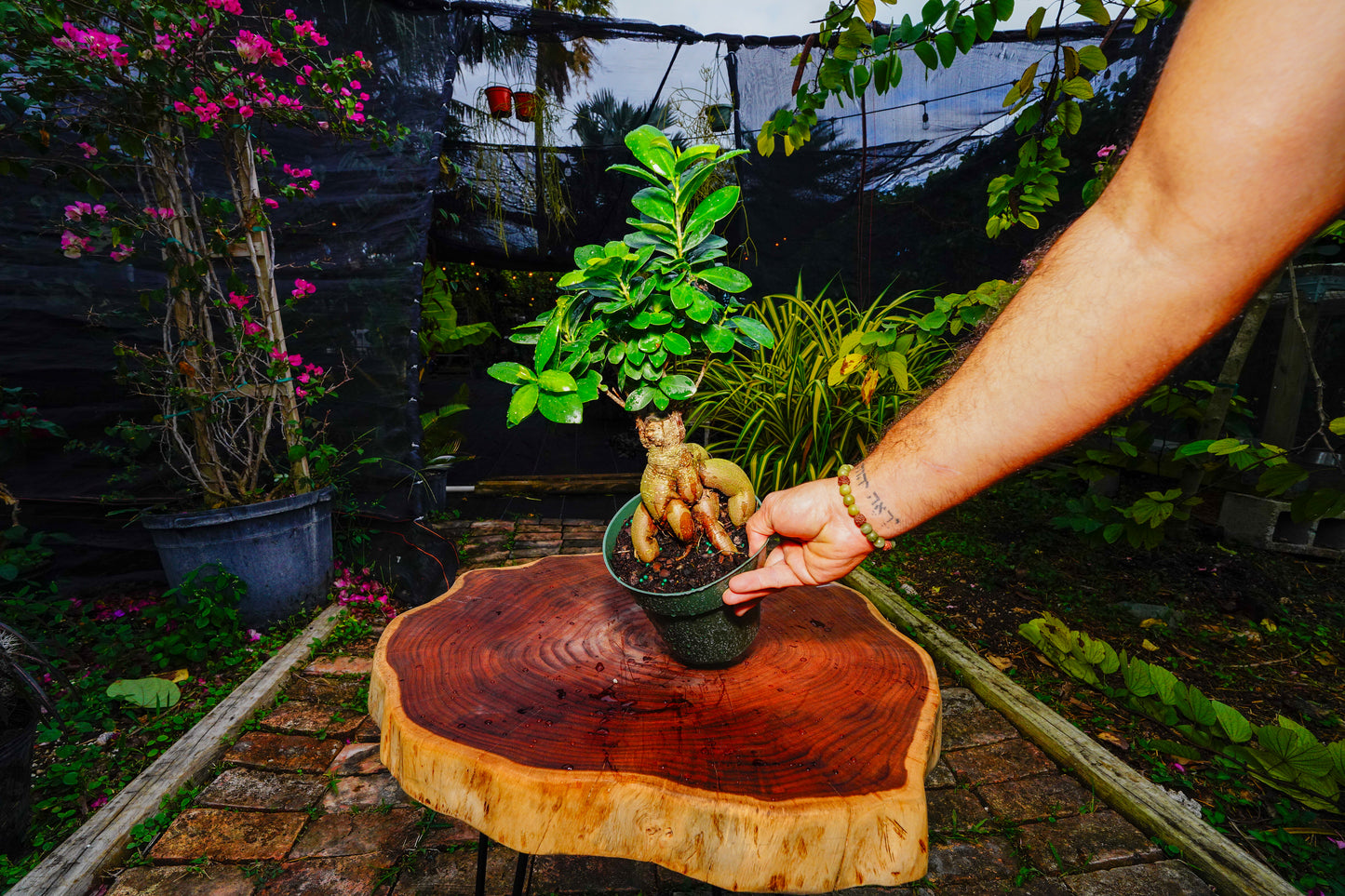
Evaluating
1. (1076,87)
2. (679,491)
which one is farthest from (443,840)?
(1076,87)

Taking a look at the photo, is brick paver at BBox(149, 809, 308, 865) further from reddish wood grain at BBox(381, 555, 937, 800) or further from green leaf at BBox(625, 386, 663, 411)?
green leaf at BBox(625, 386, 663, 411)

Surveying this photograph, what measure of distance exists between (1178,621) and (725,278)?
2.30m

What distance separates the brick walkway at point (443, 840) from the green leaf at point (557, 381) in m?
1.08

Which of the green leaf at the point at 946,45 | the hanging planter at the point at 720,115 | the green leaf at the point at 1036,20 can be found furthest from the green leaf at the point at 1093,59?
the hanging planter at the point at 720,115

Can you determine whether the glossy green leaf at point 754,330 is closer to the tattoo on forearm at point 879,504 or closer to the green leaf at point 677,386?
the green leaf at point 677,386

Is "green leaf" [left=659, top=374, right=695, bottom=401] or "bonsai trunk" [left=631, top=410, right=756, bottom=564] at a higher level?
"green leaf" [left=659, top=374, right=695, bottom=401]

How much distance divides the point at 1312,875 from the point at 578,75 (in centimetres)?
451

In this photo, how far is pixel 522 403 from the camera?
88 cm

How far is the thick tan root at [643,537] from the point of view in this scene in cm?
106

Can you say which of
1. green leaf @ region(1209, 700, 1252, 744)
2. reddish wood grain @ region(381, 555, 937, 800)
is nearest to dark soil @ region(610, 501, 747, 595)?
reddish wood grain @ region(381, 555, 937, 800)

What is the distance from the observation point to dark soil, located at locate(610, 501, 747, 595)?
101 cm

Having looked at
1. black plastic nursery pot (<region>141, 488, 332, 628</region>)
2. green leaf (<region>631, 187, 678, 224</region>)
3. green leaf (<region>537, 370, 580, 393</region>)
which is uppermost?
green leaf (<region>631, 187, 678, 224</region>)

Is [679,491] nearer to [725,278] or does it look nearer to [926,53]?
[725,278]

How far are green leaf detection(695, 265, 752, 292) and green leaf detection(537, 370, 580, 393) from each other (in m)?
0.30
